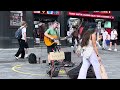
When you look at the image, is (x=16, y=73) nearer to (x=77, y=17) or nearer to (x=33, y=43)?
(x=33, y=43)

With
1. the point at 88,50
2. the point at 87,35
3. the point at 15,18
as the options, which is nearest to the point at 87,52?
the point at 88,50

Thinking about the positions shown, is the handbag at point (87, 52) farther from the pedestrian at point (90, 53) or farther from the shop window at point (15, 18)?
the shop window at point (15, 18)

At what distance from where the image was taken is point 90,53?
8789mm

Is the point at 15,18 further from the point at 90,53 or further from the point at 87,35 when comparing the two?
the point at 90,53

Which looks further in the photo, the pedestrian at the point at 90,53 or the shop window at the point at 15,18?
the shop window at the point at 15,18

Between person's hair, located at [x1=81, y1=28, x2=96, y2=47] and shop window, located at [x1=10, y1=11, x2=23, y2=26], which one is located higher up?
shop window, located at [x1=10, y1=11, x2=23, y2=26]

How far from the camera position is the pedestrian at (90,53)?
8789 mm

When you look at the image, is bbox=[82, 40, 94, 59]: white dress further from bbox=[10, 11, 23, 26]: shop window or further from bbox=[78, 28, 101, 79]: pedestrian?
bbox=[10, 11, 23, 26]: shop window

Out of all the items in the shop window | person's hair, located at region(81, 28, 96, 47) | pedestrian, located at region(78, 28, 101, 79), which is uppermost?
the shop window

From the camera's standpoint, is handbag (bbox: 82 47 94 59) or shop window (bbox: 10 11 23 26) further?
shop window (bbox: 10 11 23 26)

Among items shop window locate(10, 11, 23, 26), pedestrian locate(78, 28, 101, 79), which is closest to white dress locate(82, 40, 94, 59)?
pedestrian locate(78, 28, 101, 79)

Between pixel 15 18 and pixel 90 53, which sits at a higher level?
pixel 15 18

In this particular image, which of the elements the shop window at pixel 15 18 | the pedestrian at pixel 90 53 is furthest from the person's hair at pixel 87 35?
the shop window at pixel 15 18

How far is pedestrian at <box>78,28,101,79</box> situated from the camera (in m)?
8.79
